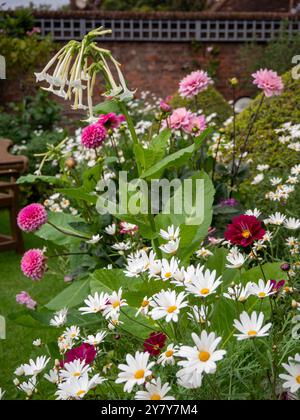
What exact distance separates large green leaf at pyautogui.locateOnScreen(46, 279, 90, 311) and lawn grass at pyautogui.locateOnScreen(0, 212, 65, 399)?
0.38m

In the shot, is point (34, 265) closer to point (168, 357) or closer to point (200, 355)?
point (168, 357)

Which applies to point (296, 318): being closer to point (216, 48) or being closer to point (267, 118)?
point (267, 118)

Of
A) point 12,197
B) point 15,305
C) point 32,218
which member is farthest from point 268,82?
point 12,197

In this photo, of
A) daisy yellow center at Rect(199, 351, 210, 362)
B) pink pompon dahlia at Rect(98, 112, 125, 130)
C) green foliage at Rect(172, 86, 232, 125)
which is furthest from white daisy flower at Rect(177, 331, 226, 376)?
green foliage at Rect(172, 86, 232, 125)

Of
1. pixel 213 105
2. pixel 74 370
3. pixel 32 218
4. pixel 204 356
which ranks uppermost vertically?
pixel 213 105

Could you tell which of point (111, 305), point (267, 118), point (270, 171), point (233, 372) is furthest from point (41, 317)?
point (267, 118)

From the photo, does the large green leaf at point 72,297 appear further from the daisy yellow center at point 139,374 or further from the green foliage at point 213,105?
the green foliage at point 213,105

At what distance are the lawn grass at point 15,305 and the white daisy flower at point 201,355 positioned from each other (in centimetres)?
153

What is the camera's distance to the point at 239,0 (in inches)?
754

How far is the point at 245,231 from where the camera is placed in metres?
1.54

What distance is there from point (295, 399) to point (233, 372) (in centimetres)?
19

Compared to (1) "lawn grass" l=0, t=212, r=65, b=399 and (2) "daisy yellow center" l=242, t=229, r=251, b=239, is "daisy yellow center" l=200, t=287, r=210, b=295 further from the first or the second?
(1) "lawn grass" l=0, t=212, r=65, b=399

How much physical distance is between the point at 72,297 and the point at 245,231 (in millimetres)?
1124

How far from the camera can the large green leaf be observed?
2420mm
